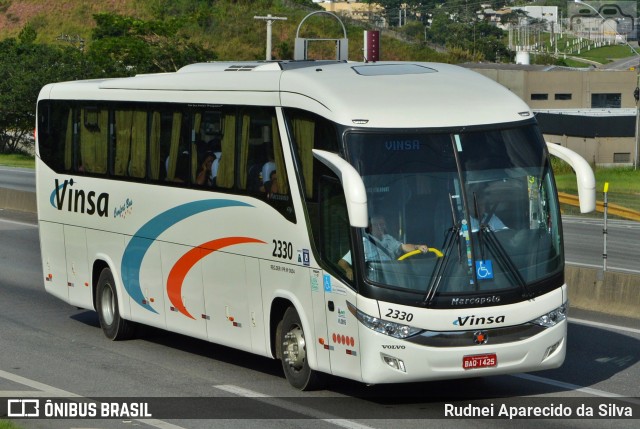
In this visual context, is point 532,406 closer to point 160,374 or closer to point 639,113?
point 160,374

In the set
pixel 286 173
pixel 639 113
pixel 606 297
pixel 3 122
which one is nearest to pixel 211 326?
pixel 286 173

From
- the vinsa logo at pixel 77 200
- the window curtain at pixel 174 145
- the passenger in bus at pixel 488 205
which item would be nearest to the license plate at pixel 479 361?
the passenger in bus at pixel 488 205

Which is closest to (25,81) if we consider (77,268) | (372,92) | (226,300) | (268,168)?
(77,268)

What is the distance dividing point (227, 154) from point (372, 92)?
2347 millimetres

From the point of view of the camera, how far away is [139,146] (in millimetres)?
15422

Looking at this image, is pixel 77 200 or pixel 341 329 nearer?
pixel 341 329

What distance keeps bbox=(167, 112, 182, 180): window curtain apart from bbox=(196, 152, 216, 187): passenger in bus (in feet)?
2.00

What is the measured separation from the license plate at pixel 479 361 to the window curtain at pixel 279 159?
2.60 metres

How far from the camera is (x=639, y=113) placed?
7569 centimetres

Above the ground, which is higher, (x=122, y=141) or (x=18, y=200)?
(x=122, y=141)

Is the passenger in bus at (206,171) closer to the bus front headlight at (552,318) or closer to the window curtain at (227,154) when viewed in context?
the window curtain at (227,154)

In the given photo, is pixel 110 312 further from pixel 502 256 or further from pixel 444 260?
pixel 502 256

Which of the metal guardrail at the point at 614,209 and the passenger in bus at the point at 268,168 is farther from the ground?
the passenger in bus at the point at 268,168

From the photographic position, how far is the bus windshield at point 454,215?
11172 millimetres
